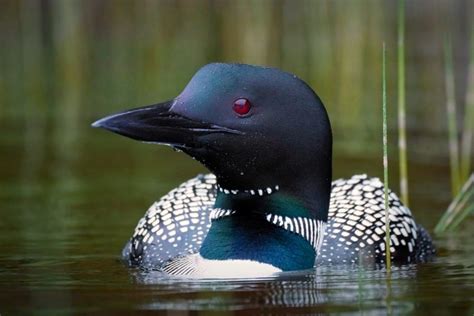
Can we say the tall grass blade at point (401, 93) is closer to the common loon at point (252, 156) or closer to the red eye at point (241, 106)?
the common loon at point (252, 156)

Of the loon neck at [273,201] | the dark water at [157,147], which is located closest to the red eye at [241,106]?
the loon neck at [273,201]

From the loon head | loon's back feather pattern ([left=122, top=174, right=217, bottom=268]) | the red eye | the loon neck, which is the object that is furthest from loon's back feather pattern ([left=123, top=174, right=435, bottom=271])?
the red eye

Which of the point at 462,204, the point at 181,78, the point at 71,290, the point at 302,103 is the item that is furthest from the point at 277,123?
the point at 181,78

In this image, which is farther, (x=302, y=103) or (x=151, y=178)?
(x=151, y=178)

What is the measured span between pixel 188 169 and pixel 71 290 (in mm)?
4258

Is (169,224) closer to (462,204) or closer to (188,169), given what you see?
(462,204)

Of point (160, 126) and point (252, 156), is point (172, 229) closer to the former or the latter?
point (252, 156)

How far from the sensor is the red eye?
559cm

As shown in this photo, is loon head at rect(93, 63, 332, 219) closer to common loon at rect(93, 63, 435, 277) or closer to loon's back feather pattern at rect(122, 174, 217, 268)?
common loon at rect(93, 63, 435, 277)

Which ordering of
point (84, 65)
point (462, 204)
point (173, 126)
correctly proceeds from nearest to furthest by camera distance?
point (173, 126)
point (462, 204)
point (84, 65)

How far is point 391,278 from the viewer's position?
19.0ft

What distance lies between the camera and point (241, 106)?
18.4ft

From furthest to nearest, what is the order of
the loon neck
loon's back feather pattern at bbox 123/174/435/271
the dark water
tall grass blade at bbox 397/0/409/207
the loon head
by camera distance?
loon's back feather pattern at bbox 123/174/435/271
tall grass blade at bbox 397/0/409/207
the loon neck
the loon head
the dark water

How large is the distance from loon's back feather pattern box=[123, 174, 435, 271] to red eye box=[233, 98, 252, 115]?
808mm
